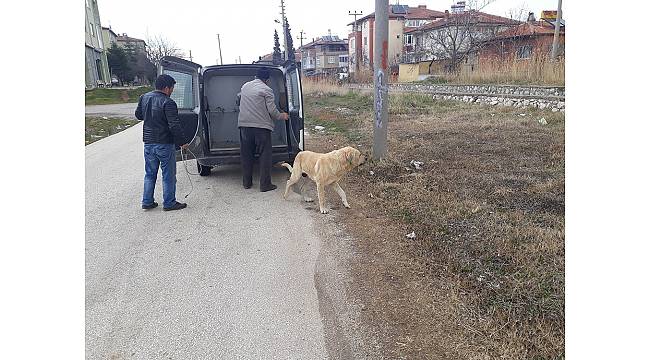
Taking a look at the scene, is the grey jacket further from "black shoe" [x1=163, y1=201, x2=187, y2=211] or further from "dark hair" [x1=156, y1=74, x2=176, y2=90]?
"black shoe" [x1=163, y1=201, x2=187, y2=211]

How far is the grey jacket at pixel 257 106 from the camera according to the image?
5.79 meters

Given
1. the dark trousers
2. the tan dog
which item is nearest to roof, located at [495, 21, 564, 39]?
the dark trousers

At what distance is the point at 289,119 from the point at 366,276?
368 cm

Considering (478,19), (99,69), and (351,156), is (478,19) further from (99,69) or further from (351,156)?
(99,69)

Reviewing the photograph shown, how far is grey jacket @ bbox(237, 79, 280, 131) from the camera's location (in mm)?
5791

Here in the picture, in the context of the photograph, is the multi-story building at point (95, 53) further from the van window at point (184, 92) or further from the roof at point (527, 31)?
the roof at point (527, 31)

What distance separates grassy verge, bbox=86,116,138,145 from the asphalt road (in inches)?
357

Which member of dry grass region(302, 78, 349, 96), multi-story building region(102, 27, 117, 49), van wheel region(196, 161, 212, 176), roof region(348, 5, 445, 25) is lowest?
van wheel region(196, 161, 212, 176)

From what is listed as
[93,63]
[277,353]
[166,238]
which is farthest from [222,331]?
[93,63]

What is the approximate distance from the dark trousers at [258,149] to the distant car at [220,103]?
14.0 inches

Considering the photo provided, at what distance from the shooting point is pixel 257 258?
388 cm

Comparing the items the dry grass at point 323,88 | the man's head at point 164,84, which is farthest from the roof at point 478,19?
the man's head at point 164,84

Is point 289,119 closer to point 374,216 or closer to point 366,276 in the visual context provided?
point 374,216

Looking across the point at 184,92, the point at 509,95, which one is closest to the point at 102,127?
the point at 184,92
